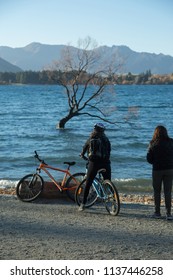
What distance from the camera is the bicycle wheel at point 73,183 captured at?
991 cm

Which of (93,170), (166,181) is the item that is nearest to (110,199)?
(93,170)

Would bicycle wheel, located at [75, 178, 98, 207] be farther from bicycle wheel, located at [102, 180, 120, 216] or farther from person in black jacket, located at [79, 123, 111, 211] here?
bicycle wheel, located at [102, 180, 120, 216]

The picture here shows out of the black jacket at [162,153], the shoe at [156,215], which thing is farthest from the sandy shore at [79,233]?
the black jacket at [162,153]

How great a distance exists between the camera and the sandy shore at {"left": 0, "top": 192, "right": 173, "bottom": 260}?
20.4 ft

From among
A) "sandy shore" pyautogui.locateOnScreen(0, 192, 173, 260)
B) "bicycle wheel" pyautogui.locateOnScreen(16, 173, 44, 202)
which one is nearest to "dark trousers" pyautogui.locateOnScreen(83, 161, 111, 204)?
"sandy shore" pyautogui.locateOnScreen(0, 192, 173, 260)

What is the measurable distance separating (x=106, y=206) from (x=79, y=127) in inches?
1330

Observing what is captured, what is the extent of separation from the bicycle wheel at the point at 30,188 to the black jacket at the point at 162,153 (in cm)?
281

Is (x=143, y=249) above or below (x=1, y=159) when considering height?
above

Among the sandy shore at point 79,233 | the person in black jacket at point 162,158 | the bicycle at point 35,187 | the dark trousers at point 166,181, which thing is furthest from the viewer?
the bicycle at point 35,187

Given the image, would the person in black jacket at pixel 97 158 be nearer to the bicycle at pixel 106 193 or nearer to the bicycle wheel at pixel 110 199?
the bicycle at pixel 106 193
